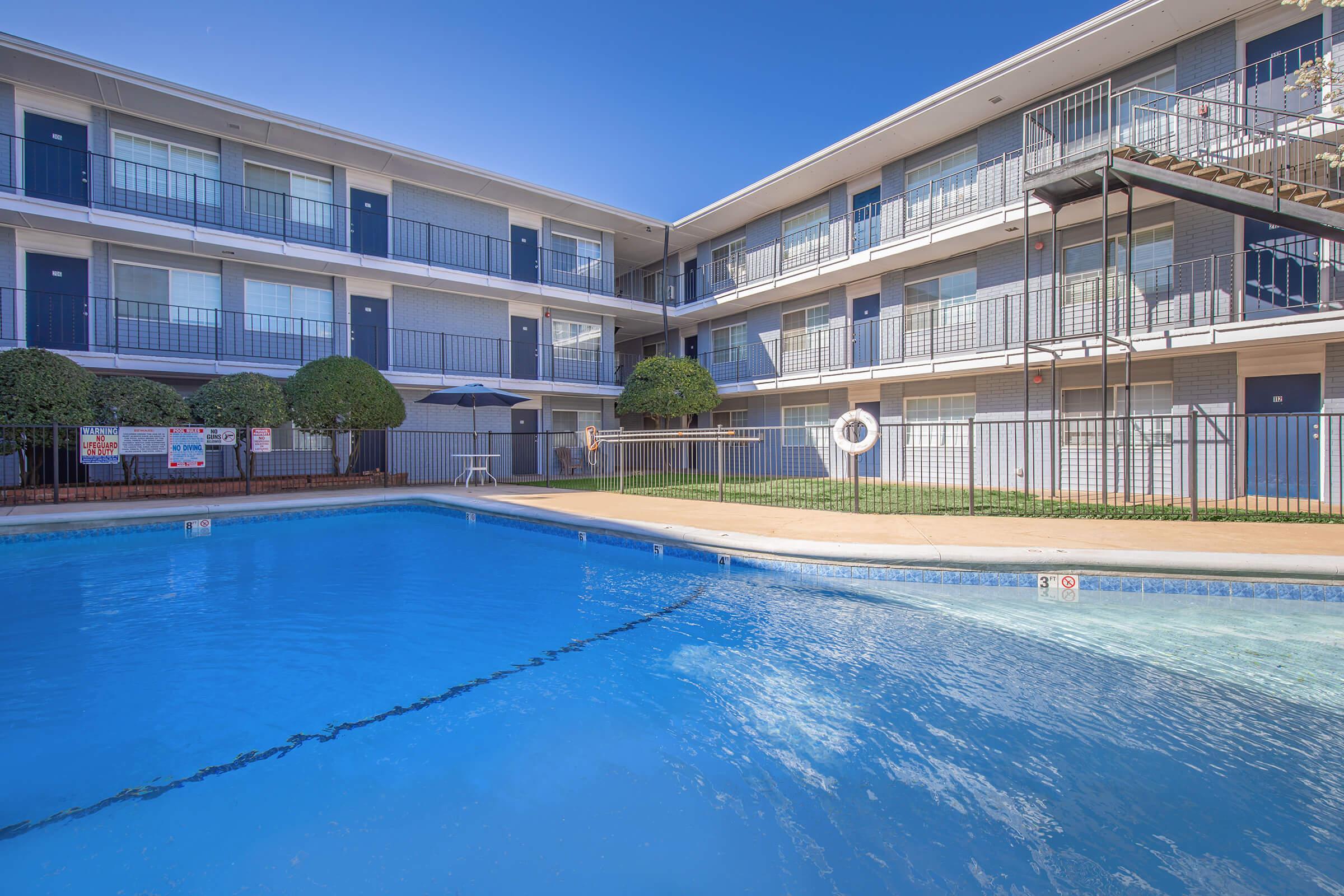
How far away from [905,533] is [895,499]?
14.3ft

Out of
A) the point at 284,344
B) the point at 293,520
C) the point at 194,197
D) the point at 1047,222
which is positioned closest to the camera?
the point at 293,520

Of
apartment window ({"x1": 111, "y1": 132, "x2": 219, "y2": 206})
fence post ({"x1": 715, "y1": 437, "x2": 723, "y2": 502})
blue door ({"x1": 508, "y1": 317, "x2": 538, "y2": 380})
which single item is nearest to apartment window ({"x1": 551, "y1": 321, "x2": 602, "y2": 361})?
blue door ({"x1": 508, "y1": 317, "x2": 538, "y2": 380})

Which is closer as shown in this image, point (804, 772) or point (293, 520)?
point (804, 772)

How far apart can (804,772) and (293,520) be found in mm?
11101

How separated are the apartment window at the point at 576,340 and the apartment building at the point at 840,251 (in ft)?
0.24

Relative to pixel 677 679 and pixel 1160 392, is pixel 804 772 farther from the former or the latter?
pixel 1160 392

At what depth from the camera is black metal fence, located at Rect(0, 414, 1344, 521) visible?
30.3ft

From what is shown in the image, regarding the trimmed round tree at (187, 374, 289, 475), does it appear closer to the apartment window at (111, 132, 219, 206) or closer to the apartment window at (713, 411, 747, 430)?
the apartment window at (111, 132, 219, 206)

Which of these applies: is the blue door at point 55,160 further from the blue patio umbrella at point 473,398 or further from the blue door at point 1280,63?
the blue door at point 1280,63

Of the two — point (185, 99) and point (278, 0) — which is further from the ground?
point (278, 0)

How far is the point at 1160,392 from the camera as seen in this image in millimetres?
11969

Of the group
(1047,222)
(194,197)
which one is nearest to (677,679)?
(1047,222)

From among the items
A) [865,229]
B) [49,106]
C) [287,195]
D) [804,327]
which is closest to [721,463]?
[804,327]

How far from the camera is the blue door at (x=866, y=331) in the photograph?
16.5 metres
